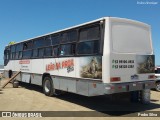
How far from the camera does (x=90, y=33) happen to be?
32.1 ft

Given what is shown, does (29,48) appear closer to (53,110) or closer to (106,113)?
(53,110)

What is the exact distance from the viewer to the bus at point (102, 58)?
8.96 m

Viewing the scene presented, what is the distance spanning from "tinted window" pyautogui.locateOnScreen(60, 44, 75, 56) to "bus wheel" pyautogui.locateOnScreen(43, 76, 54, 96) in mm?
2005

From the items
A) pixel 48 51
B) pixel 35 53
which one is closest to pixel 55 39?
pixel 48 51

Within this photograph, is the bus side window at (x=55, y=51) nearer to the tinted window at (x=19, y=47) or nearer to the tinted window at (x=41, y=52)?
the tinted window at (x=41, y=52)

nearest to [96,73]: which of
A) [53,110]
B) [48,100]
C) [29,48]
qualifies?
[53,110]

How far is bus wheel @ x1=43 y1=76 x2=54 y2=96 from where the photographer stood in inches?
510

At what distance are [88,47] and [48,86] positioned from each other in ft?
15.0

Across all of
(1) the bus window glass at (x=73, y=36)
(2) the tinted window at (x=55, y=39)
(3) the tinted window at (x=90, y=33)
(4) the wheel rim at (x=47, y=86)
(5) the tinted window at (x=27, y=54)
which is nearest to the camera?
(3) the tinted window at (x=90, y=33)

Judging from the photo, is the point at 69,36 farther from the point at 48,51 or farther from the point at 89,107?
the point at 89,107

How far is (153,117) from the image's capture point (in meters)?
8.77

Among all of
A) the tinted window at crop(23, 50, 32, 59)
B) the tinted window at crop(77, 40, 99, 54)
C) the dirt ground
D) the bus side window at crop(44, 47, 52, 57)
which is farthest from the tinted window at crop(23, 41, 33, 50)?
the tinted window at crop(77, 40, 99, 54)

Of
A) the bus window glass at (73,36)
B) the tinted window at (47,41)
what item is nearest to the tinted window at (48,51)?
the tinted window at (47,41)

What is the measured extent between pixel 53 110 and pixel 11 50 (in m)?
11.3
